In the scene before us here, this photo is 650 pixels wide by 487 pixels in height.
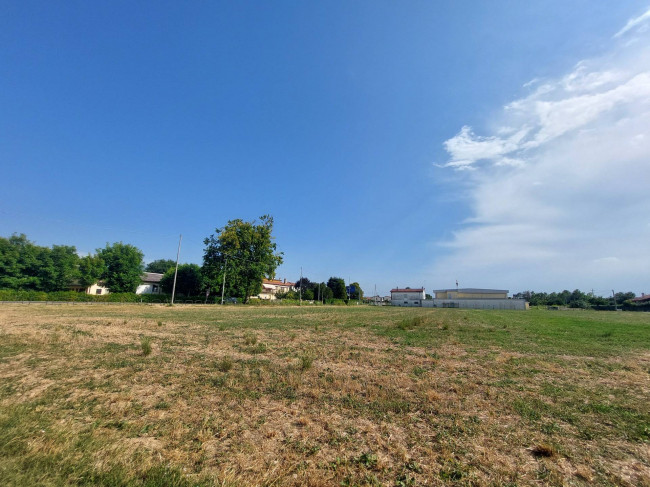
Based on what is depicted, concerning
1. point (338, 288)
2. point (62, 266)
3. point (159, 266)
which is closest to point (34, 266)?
point (62, 266)

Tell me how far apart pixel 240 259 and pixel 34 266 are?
116 feet

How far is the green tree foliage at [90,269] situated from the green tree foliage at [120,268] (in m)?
1.05

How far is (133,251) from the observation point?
6162cm

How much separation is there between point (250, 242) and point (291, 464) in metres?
57.9

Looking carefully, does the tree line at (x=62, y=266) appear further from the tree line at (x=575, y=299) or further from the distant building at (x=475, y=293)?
the tree line at (x=575, y=299)

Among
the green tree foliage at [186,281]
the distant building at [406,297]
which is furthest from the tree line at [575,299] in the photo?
the green tree foliage at [186,281]

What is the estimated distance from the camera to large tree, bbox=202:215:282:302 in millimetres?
57000

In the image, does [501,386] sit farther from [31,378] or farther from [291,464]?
[31,378]

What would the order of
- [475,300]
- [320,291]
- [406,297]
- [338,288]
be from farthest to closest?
[406,297] → [338,288] → [320,291] → [475,300]

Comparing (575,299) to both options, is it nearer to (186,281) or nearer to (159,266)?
(186,281)

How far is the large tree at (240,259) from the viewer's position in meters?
57.0

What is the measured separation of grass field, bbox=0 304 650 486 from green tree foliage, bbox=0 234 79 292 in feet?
188

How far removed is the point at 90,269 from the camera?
5678cm

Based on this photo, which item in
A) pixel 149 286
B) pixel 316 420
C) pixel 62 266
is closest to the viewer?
pixel 316 420
